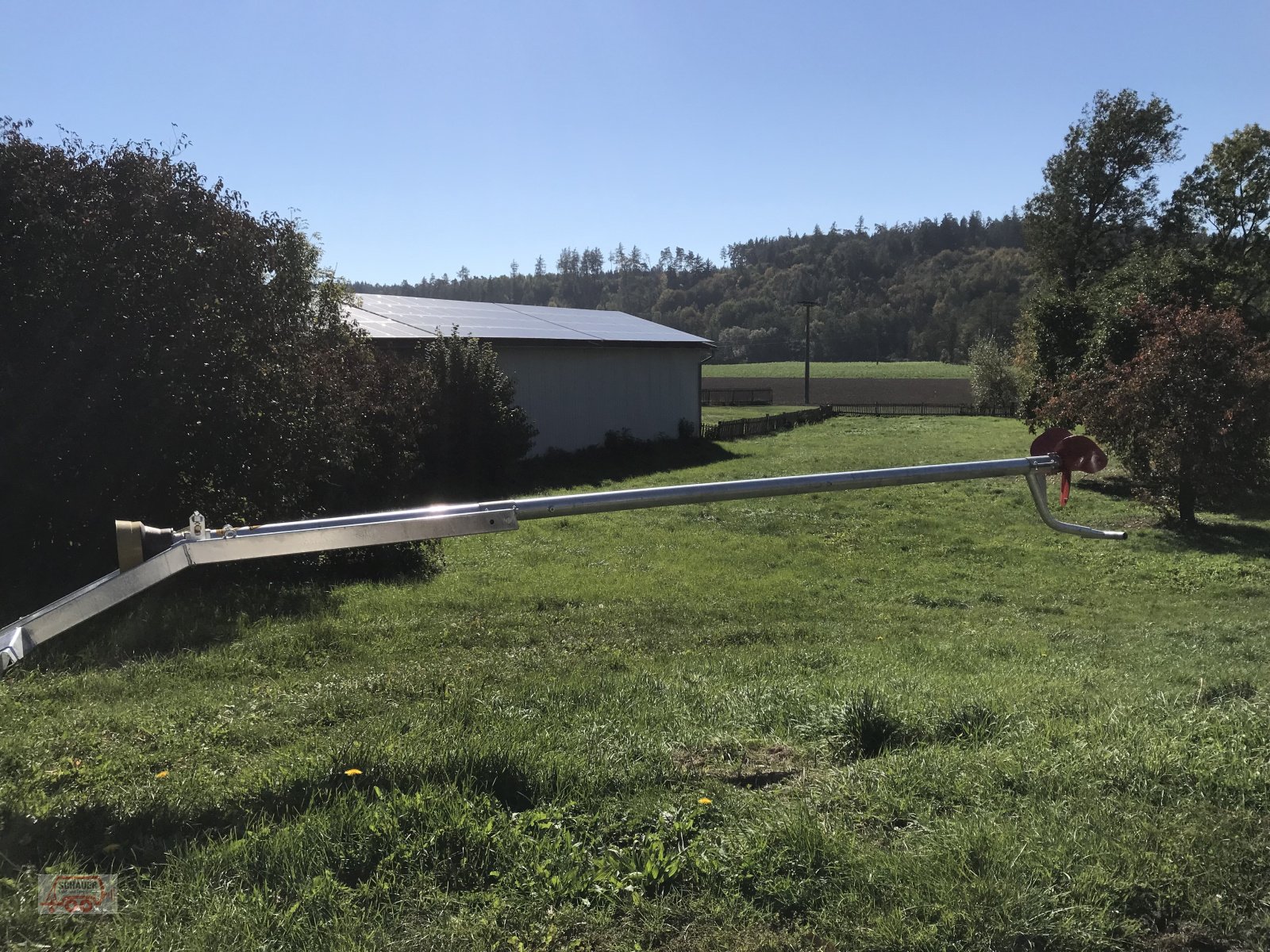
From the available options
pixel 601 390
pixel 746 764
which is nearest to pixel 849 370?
pixel 601 390

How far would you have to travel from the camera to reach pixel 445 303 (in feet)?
113

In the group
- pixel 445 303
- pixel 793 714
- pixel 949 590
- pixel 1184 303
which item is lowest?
pixel 949 590

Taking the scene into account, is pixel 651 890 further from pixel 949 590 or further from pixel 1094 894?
pixel 949 590

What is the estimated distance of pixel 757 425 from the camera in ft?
140

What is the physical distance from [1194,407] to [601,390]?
64.6ft

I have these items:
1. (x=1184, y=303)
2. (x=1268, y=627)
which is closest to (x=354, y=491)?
(x=1268, y=627)

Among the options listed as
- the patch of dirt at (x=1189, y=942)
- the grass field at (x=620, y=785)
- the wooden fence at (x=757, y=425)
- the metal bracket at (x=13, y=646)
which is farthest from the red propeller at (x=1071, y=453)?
the wooden fence at (x=757, y=425)

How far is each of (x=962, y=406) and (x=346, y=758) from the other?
6168 cm

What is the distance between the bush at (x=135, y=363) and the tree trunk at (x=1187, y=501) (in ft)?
51.5

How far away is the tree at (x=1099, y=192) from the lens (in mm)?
39531

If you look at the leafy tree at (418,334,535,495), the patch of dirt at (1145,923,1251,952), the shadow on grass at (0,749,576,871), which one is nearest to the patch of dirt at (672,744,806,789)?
the shadow on grass at (0,749,576,871)

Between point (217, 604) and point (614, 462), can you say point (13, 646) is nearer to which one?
point (217, 604)

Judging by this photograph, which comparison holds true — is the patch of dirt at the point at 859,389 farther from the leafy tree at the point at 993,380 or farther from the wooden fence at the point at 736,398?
the leafy tree at the point at 993,380

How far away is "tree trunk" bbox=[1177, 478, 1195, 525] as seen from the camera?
1739 centimetres
